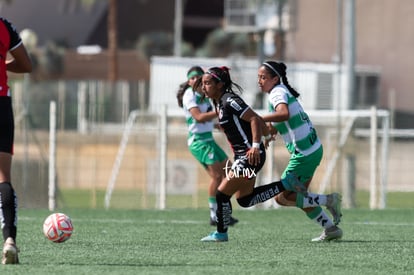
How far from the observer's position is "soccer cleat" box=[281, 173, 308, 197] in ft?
39.9

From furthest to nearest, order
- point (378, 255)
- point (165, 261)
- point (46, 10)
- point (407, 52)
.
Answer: point (46, 10), point (407, 52), point (378, 255), point (165, 261)

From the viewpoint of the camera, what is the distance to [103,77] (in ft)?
209

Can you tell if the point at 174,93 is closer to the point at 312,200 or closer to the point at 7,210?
the point at 312,200

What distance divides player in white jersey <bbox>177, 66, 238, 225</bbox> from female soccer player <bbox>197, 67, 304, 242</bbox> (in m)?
2.62

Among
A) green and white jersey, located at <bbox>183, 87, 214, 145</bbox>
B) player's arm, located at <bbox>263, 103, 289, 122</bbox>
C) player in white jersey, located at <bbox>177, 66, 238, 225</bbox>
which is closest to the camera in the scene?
player's arm, located at <bbox>263, 103, 289, 122</bbox>

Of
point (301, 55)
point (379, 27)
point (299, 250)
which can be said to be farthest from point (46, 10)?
point (299, 250)

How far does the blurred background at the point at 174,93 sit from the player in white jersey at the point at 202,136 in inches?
220

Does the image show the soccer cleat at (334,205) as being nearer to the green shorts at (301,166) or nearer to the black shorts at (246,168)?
the green shorts at (301,166)

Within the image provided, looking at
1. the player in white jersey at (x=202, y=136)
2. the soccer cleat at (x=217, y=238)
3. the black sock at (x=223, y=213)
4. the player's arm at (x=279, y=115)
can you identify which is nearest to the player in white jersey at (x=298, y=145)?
the player's arm at (x=279, y=115)

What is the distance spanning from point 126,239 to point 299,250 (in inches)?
83.7

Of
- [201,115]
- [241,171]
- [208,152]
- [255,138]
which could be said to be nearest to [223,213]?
[241,171]

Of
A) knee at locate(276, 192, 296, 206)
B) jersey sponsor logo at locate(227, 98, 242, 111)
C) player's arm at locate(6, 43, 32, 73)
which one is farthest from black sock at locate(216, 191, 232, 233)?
player's arm at locate(6, 43, 32, 73)

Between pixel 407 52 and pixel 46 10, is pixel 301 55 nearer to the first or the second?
pixel 407 52

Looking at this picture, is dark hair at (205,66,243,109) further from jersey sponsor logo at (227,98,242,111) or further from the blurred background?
the blurred background
